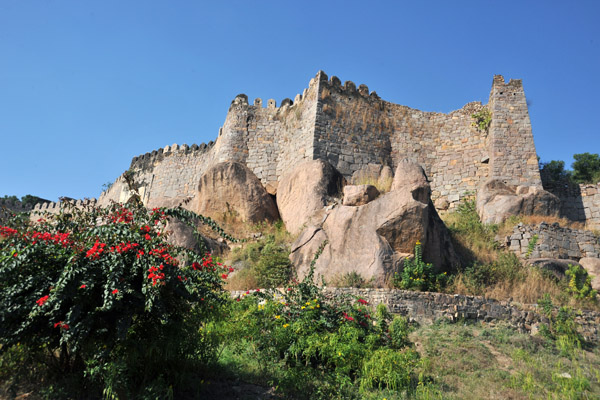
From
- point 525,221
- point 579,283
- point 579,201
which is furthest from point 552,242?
point 579,201

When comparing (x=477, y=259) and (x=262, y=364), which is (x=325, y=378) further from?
(x=477, y=259)

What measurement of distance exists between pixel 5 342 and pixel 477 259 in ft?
32.9

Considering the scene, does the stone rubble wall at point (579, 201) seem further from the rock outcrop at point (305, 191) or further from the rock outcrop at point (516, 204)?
the rock outcrop at point (305, 191)

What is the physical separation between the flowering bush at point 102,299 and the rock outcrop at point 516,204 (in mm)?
10572

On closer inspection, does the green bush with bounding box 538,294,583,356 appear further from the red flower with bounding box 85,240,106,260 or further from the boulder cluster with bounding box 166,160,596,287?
the red flower with bounding box 85,240,106,260

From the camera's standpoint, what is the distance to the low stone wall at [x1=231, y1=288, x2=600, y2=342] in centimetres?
930

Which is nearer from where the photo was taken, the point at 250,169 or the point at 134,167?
the point at 250,169

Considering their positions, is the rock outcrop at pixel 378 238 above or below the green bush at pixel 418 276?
above

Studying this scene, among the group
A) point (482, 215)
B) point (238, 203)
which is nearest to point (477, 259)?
point (482, 215)

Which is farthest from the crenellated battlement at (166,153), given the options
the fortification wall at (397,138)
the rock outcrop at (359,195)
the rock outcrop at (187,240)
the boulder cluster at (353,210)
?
the rock outcrop at (359,195)

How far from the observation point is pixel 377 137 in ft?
57.5

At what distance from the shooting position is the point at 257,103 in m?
19.3

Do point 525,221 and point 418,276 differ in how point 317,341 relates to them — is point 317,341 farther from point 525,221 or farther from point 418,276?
point 525,221

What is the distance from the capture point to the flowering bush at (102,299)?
5156 mm
